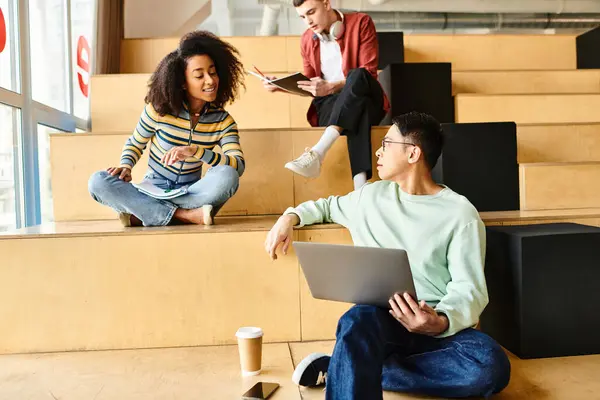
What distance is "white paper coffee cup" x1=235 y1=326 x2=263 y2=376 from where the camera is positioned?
1.49 m

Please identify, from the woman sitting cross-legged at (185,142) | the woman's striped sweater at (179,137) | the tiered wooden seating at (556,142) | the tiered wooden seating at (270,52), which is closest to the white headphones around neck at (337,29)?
the woman sitting cross-legged at (185,142)

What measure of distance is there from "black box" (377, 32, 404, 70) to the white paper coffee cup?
2.16 meters

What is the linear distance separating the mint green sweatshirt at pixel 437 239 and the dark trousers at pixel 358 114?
1.92ft

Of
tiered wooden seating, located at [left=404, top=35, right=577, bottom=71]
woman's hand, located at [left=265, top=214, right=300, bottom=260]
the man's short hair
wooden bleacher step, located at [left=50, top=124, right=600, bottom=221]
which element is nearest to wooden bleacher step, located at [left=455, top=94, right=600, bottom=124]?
wooden bleacher step, located at [left=50, top=124, right=600, bottom=221]

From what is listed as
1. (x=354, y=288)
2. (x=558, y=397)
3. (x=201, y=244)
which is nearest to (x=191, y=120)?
(x=201, y=244)

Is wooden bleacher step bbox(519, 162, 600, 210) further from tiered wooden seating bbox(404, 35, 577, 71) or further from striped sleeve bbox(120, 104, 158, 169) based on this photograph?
tiered wooden seating bbox(404, 35, 577, 71)

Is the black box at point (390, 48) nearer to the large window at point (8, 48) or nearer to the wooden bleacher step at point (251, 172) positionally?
the wooden bleacher step at point (251, 172)

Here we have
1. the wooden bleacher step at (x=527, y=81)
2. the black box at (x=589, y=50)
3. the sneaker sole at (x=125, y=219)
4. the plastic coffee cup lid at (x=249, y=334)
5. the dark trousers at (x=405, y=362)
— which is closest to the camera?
the dark trousers at (x=405, y=362)

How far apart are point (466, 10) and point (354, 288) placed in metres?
3.44

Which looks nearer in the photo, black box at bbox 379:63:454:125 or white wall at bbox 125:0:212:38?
black box at bbox 379:63:454:125

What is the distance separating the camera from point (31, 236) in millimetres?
1693

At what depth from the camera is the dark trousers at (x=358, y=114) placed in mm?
2180

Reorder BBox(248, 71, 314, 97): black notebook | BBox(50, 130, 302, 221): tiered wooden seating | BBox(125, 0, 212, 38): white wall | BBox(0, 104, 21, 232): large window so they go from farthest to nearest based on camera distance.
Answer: BBox(125, 0, 212, 38): white wall → BBox(0, 104, 21, 232): large window → BBox(50, 130, 302, 221): tiered wooden seating → BBox(248, 71, 314, 97): black notebook

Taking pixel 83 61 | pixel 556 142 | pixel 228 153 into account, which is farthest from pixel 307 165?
pixel 83 61
